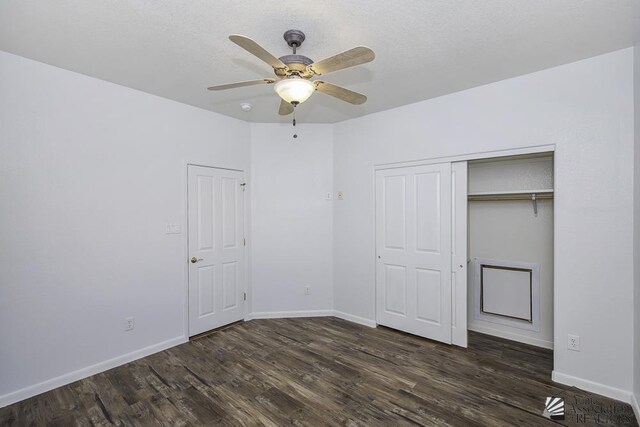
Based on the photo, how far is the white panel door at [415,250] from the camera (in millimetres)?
3367

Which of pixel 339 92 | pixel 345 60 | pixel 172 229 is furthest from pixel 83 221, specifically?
pixel 345 60

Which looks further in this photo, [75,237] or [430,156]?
[430,156]

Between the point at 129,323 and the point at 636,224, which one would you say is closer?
the point at 636,224

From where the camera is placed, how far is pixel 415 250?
359 cm

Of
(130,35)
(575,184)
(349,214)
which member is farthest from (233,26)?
(575,184)

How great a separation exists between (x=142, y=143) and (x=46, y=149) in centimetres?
79

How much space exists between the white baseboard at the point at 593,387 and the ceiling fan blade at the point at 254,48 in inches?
133

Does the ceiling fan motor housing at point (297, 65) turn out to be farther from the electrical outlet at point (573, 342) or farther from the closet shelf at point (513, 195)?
the electrical outlet at point (573, 342)

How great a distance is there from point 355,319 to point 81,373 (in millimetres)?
2982

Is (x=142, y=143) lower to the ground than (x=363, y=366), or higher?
higher

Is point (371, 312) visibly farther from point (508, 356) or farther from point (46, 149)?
point (46, 149)

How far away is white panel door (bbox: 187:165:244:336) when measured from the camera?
360 centimetres

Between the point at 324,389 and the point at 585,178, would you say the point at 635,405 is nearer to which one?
the point at 585,178

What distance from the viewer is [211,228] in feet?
12.4
